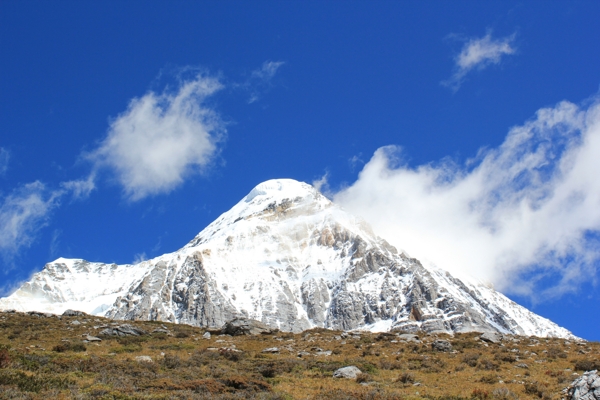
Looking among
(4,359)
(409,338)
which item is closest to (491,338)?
(409,338)

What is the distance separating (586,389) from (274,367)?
596 inches

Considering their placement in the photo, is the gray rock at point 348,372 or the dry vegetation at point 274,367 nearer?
the dry vegetation at point 274,367

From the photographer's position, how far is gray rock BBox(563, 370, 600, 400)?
62.4 ft

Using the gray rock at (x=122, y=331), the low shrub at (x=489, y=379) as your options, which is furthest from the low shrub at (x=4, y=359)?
the low shrub at (x=489, y=379)

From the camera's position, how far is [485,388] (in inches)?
919

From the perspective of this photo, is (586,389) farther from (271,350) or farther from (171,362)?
(271,350)

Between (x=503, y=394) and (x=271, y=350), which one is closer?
(x=503, y=394)

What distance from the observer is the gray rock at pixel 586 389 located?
19016mm

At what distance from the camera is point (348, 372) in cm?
2650

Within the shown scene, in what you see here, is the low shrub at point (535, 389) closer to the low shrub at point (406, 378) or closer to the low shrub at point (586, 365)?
the low shrub at point (406, 378)

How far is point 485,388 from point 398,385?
4040 mm

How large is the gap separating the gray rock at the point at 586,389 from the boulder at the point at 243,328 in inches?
1229

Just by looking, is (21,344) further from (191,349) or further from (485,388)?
(485,388)

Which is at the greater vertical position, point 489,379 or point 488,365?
point 488,365
